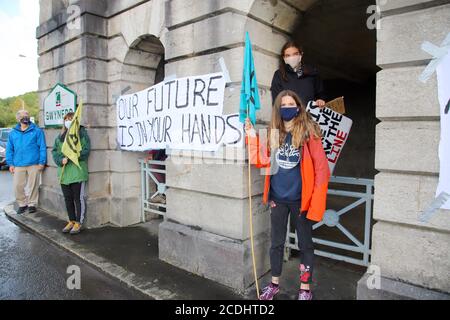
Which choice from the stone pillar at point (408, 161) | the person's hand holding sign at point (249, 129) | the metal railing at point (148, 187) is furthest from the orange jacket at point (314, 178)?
the metal railing at point (148, 187)

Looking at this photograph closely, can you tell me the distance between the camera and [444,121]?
2.55 m

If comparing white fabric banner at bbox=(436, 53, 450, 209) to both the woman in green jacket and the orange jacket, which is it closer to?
the orange jacket

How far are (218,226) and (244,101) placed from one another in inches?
62.9

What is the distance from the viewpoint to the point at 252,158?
3.47 metres

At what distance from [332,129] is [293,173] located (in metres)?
1.26

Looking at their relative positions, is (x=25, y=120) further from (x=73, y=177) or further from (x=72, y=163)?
(x=73, y=177)

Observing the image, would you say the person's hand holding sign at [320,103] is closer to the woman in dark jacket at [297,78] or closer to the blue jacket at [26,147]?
the woman in dark jacket at [297,78]

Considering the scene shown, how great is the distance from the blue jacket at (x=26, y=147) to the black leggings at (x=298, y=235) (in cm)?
616

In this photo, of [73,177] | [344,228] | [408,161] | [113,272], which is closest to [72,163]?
[73,177]

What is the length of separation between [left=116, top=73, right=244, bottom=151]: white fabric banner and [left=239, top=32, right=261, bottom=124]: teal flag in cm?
26

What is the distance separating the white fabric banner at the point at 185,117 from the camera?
388 cm
